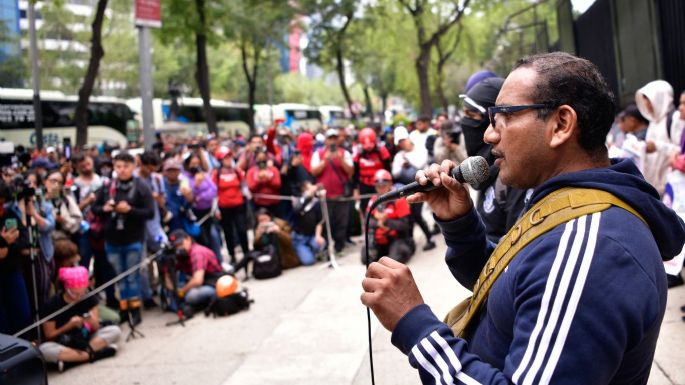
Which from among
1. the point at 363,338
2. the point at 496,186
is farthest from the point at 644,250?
the point at 363,338

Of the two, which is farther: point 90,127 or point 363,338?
point 90,127

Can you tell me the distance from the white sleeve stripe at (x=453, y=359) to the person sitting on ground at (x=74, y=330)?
5.42m

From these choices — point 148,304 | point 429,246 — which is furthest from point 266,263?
point 429,246

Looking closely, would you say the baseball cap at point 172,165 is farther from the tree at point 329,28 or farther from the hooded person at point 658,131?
the tree at point 329,28

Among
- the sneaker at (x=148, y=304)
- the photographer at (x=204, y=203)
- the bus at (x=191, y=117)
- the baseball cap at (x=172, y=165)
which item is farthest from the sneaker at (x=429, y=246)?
the bus at (x=191, y=117)

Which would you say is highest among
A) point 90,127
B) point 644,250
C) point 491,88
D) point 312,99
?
point 312,99

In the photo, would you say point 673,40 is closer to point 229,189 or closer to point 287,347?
point 287,347

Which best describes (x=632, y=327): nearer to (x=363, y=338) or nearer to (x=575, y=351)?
(x=575, y=351)

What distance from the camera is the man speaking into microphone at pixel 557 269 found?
136 centimetres

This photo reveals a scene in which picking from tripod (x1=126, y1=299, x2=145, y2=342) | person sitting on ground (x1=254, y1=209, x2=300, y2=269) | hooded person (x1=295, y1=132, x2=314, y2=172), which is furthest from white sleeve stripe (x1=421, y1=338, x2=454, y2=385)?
hooded person (x1=295, y1=132, x2=314, y2=172)

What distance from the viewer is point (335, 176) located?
34.3ft

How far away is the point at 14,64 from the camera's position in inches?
1009

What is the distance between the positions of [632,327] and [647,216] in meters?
0.31

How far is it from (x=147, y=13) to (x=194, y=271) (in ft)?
24.5
